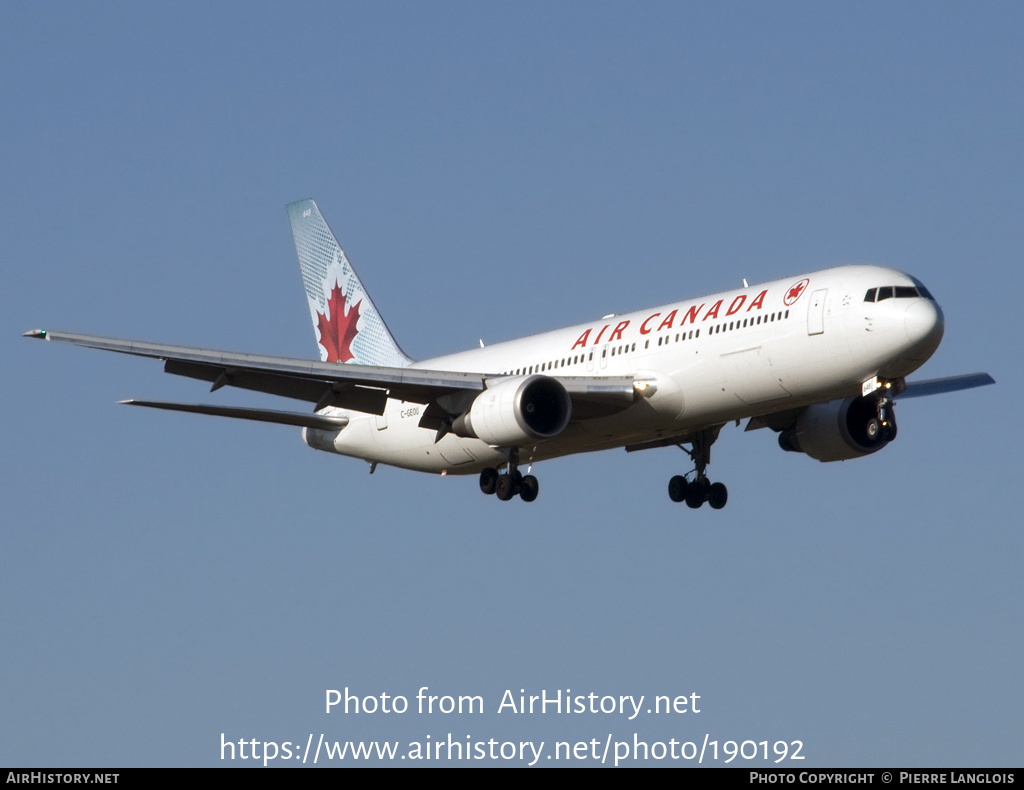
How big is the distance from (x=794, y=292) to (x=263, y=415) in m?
13.9

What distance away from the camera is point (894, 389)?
122ft

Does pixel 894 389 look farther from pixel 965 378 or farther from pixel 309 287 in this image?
pixel 309 287

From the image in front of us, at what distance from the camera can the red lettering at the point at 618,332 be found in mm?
40344

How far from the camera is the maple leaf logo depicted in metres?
36.9

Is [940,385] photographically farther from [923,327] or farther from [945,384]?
[923,327]

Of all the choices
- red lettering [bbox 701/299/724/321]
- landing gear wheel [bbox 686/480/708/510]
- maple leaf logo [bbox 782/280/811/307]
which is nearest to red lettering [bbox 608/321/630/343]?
red lettering [bbox 701/299/724/321]

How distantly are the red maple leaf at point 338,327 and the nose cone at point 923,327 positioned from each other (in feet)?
65.4

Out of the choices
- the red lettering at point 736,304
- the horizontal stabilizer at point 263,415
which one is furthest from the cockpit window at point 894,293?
the horizontal stabilizer at point 263,415

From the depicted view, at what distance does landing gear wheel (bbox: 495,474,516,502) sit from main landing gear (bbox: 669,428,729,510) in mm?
5198

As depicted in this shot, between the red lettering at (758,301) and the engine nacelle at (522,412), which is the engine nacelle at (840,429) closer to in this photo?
the red lettering at (758,301)

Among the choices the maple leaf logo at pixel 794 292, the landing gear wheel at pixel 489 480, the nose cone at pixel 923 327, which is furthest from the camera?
the landing gear wheel at pixel 489 480

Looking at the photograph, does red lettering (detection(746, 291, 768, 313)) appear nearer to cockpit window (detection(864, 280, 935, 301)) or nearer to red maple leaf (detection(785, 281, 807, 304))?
red maple leaf (detection(785, 281, 807, 304))

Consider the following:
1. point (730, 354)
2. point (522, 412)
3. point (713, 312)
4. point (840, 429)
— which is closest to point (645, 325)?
point (713, 312)

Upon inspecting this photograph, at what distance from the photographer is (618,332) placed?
40.5 metres
